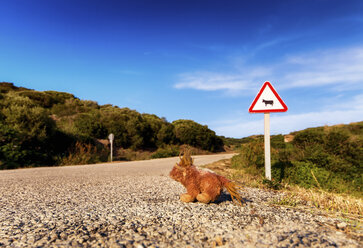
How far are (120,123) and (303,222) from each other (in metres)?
20.8

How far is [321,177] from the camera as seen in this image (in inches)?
244

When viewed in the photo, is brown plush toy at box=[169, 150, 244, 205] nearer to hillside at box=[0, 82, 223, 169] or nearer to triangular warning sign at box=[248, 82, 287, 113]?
triangular warning sign at box=[248, 82, 287, 113]

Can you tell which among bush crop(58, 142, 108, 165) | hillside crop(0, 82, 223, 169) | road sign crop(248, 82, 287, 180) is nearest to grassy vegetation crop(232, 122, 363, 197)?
road sign crop(248, 82, 287, 180)

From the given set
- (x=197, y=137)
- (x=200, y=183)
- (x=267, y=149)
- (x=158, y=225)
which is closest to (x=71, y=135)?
(x=267, y=149)

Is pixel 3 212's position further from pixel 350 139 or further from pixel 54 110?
pixel 54 110

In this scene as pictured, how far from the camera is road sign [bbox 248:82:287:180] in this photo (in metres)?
5.43

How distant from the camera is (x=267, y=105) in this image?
216 inches

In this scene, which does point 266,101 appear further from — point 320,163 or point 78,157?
point 78,157

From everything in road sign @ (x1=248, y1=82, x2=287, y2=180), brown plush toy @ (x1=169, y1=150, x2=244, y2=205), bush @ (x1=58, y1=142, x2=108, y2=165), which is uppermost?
road sign @ (x1=248, y1=82, x2=287, y2=180)

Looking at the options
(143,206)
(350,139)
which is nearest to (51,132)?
(143,206)

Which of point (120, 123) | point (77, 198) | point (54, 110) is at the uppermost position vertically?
point (54, 110)

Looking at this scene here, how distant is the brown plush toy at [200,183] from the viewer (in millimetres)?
3377

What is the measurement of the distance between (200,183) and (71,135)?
14867 mm

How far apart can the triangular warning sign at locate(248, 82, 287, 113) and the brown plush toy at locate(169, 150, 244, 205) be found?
2.68m
